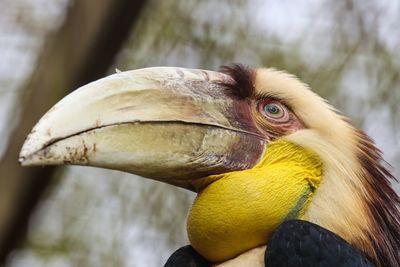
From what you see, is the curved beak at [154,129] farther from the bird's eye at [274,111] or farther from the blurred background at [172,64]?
the blurred background at [172,64]

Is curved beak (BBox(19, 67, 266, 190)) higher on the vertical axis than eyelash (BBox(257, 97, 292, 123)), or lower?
lower

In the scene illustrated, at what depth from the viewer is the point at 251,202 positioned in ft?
10.5

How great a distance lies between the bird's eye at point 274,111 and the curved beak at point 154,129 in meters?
0.06

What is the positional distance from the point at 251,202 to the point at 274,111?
339 mm

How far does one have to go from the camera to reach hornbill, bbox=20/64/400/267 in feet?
9.98

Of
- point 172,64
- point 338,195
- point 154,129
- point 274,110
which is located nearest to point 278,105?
point 274,110

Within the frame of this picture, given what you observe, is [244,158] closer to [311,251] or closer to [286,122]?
[286,122]

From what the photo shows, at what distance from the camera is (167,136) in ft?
10.3

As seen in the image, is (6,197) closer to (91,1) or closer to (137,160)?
(91,1)

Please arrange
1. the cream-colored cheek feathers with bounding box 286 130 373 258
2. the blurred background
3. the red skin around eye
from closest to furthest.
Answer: the cream-colored cheek feathers with bounding box 286 130 373 258 < the red skin around eye < the blurred background

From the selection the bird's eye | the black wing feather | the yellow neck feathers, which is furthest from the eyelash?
the black wing feather

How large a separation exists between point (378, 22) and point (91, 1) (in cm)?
292

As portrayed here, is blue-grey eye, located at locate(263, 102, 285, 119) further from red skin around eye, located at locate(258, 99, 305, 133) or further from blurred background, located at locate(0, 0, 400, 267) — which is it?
blurred background, located at locate(0, 0, 400, 267)

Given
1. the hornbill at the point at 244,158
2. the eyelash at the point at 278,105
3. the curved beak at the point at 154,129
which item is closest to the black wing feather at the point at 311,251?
the hornbill at the point at 244,158
